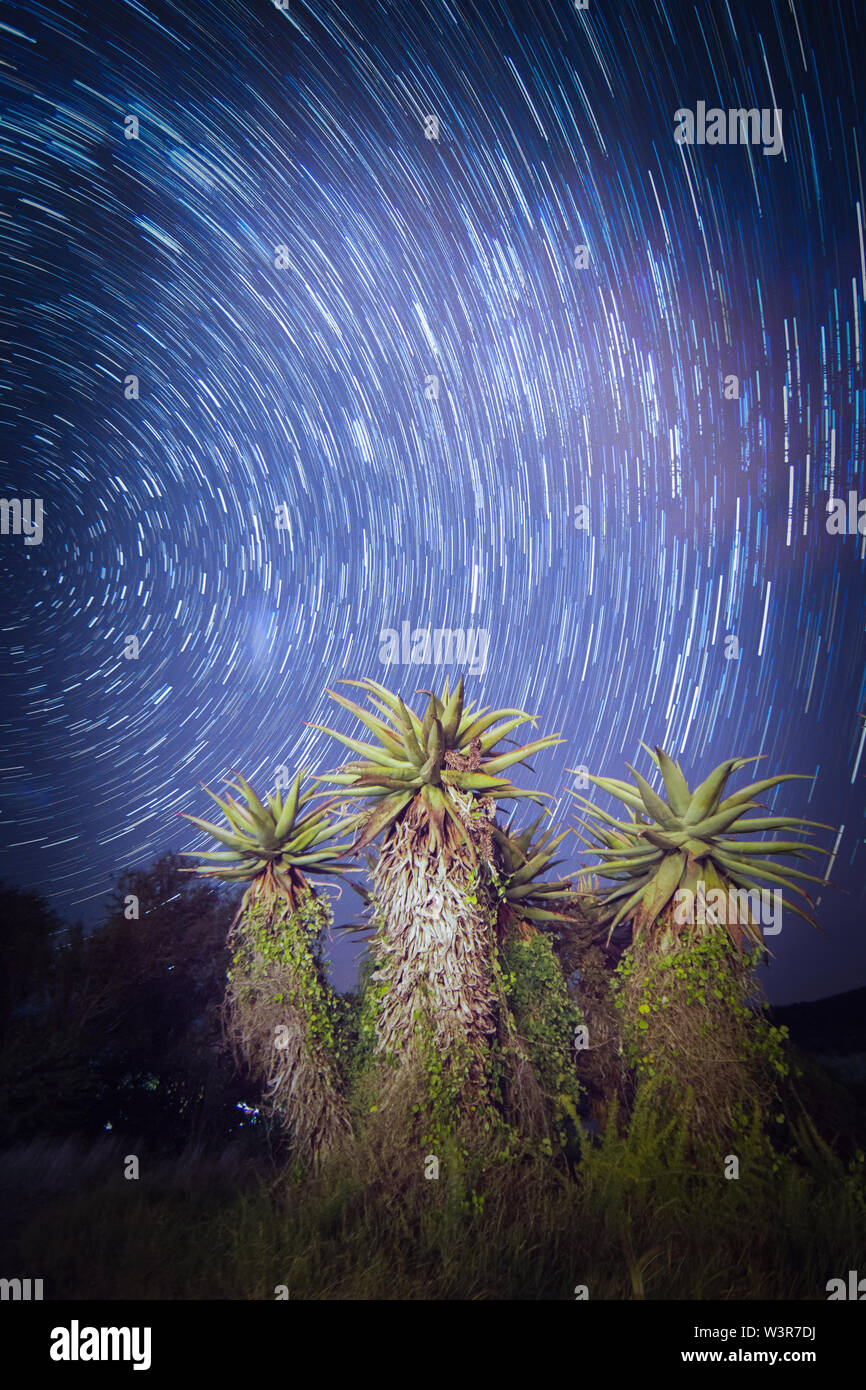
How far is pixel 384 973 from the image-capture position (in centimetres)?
466

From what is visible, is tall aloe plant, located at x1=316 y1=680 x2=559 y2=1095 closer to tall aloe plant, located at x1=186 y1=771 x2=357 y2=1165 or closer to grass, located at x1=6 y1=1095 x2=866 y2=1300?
tall aloe plant, located at x1=186 y1=771 x2=357 y2=1165

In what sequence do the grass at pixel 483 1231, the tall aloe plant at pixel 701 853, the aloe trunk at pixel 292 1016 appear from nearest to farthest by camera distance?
the grass at pixel 483 1231, the tall aloe plant at pixel 701 853, the aloe trunk at pixel 292 1016

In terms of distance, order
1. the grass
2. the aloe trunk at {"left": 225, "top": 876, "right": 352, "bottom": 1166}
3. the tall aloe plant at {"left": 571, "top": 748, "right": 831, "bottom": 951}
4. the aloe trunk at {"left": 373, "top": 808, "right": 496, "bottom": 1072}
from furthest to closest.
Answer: the aloe trunk at {"left": 225, "top": 876, "right": 352, "bottom": 1166} → the tall aloe plant at {"left": 571, "top": 748, "right": 831, "bottom": 951} → the aloe trunk at {"left": 373, "top": 808, "right": 496, "bottom": 1072} → the grass

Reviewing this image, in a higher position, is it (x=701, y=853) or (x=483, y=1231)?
(x=701, y=853)

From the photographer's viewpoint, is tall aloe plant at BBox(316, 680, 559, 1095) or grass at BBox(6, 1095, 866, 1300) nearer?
grass at BBox(6, 1095, 866, 1300)

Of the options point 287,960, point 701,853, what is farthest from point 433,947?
point 701,853

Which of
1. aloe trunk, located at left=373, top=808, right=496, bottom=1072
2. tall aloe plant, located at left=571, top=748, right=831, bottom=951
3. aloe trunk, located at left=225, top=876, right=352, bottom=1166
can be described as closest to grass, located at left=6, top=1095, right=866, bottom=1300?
aloe trunk, located at left=225, top=876, right=352, bottom=1166

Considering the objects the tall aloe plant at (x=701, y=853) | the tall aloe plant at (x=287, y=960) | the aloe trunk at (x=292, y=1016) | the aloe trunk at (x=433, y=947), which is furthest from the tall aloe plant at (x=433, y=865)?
the tall aloe plant at (x=701, y=853)

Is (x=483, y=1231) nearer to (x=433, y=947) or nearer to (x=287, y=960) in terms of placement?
(x=433, y=947)

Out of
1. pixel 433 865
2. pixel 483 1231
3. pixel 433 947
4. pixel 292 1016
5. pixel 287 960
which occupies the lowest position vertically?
pixel 483 1231

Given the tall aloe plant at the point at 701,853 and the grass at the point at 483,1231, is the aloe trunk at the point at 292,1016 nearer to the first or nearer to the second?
the grass at the point at 483,1231

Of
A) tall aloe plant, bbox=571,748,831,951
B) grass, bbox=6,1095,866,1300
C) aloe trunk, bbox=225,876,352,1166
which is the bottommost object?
grass, bbox=6,1095,866,1300
